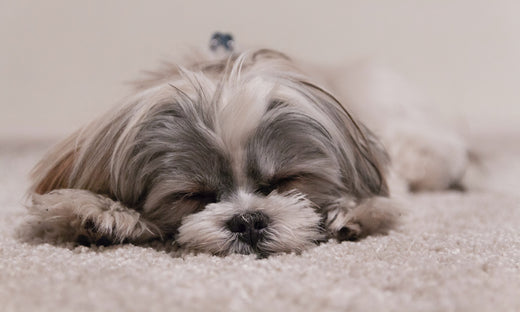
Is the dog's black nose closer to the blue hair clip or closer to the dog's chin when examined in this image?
the dog's chin

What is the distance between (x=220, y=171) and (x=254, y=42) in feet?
7.91

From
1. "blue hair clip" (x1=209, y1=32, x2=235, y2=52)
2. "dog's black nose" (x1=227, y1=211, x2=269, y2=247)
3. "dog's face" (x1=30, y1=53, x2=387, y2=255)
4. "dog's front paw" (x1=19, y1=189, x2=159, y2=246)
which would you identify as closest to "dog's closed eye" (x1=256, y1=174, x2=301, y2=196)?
"dog's face" (x1=30, y1=53, x2=387, y2=255)

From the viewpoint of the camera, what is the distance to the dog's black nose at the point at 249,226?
1.46 meters

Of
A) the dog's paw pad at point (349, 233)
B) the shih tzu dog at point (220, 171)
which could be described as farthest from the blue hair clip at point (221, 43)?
the dog's paw pad at point (349, 233)

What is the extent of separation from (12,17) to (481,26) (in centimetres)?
298

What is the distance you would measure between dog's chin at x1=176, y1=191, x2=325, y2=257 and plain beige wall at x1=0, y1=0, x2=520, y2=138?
2182 millimetres

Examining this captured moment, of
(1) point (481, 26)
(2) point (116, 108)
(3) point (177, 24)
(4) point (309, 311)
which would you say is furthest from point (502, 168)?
(4) point (309, 311)

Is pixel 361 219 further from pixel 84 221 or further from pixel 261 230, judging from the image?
pixel 84 221

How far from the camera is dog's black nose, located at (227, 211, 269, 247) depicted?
4.80 feet

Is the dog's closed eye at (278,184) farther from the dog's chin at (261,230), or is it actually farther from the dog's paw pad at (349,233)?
the dog's paw pad at (349,233)

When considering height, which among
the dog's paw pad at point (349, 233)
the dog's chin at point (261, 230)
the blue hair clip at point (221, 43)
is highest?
the blue hair clip at point (221, 43)

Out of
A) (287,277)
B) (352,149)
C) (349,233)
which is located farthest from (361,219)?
(287,277)

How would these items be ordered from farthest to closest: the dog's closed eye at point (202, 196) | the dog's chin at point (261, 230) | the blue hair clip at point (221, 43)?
1. the blue hair clip at point (221, 43)
2. the dog's closed eye at point (202, 196)
3. the dog's chin at point (261, 230)

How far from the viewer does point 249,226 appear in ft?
4.83
